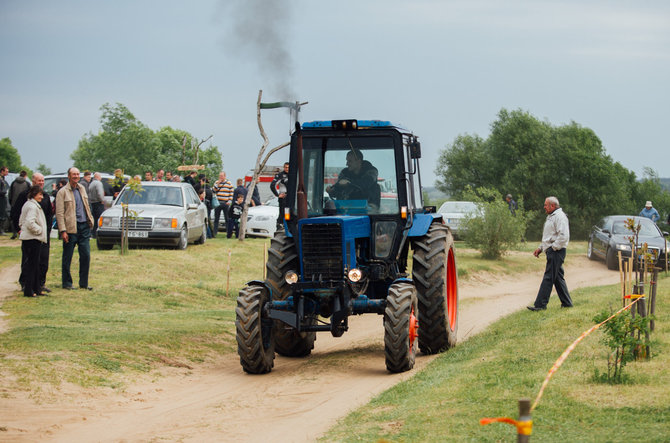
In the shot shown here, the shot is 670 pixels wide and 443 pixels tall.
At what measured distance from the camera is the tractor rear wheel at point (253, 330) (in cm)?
1005

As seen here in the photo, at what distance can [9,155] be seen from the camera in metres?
106

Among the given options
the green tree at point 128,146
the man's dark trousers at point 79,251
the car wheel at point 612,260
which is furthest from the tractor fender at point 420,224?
the green tree at point 128,146

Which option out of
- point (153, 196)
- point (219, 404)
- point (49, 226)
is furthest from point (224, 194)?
point (219, 404)

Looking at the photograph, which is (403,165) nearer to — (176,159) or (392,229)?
(392,229)

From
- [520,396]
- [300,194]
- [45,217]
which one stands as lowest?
[520,396]

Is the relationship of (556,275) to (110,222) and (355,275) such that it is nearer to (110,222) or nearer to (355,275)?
(355,275)

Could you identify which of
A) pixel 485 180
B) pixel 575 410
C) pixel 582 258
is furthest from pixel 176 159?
pixel 575 410

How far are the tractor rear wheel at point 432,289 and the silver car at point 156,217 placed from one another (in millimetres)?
11296

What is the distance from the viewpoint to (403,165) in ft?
36.4

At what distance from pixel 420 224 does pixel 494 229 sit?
52.9 ft

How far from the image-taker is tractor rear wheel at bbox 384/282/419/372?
32.1 feet

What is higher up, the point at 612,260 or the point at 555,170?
the point at 555,170

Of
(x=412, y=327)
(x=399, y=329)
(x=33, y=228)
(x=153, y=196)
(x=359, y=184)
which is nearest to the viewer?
(x=399, y=329)

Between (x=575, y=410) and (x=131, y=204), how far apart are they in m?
16.9
